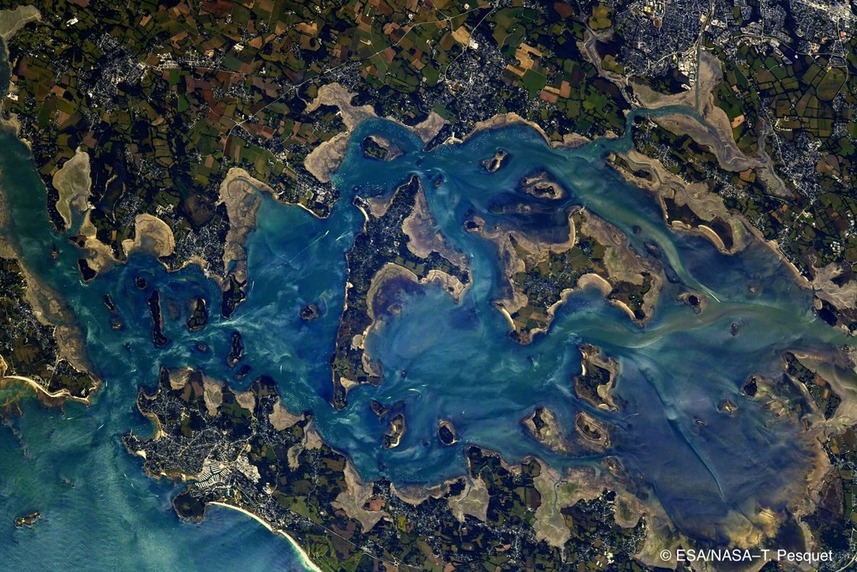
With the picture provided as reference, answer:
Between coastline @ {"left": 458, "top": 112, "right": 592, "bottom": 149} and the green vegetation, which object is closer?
coastline @ {"left": 458, "top": 112, "right": 592, "bottom": 149}

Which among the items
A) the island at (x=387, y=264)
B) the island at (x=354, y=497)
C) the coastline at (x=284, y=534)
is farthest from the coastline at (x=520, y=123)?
the coastline at (x=284, y=534)

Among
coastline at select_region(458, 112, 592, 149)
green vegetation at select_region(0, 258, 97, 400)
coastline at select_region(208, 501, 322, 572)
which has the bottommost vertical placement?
coastline at select_region(208, 501, 322, 572)

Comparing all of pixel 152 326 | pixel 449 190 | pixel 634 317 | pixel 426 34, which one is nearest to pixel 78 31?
pixel 152 326

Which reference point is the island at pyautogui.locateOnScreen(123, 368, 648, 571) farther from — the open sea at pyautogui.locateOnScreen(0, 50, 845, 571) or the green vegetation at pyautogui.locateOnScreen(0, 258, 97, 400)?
the green vegetation at pyautogui.locateOnScreen(0, 258, 97, 400)

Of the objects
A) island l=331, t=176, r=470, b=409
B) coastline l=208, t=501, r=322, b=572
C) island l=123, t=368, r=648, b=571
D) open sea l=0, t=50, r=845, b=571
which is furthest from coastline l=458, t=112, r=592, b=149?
coastline l=208, t=501, r=322, b=572

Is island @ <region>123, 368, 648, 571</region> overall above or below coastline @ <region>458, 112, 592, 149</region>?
below

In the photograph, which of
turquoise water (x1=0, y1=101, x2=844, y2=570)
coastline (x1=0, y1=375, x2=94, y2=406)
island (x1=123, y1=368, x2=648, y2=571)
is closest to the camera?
turquoise water (x1=0, y1=101, x2=844, y2=570)

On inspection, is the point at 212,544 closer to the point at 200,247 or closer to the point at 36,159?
the point at 200,247

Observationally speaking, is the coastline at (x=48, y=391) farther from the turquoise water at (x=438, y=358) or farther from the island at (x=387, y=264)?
the island at (x=387, y=264)
